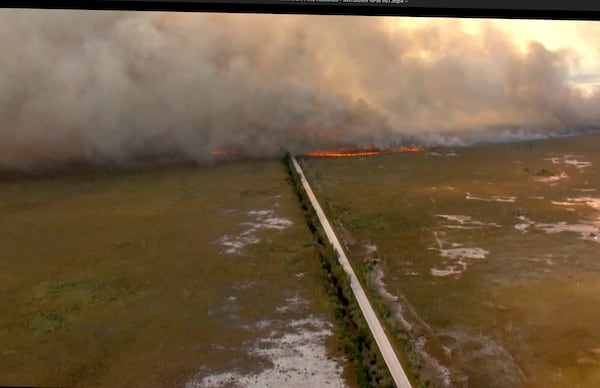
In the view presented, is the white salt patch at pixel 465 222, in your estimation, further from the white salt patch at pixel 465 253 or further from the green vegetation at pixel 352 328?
the green vegetation at pixel 352 328

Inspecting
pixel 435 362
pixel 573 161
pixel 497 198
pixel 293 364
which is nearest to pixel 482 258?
pixel 435 362

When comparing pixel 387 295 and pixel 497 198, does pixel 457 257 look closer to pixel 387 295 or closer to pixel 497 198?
pixel 387 295

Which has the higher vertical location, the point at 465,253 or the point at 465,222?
the point at 465,222

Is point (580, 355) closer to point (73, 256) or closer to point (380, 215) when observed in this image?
point (380, 215)

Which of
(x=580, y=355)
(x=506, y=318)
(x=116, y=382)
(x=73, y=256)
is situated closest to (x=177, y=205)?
(x=73, y=256)

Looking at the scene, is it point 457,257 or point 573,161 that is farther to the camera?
point 573,161

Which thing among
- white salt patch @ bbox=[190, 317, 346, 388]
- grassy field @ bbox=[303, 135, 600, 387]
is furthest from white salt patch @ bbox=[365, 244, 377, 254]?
white salt patch @ bbox=[190, 317, 346, 388]
